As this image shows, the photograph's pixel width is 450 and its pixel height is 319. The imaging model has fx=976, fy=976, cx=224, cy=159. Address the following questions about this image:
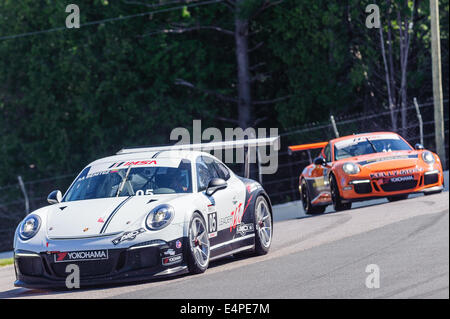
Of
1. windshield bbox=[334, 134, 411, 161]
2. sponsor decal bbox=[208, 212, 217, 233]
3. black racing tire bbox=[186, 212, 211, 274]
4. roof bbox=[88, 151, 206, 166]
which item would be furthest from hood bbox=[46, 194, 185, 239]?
windshield bbox=[334, 134, 411, 161]

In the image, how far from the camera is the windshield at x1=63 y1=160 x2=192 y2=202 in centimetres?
1096

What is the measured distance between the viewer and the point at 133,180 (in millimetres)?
11078

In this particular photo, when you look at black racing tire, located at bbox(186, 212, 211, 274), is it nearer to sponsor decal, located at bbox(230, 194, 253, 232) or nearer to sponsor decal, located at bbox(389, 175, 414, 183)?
sponsor decal, located at bbox(230, 194, 253, 232)

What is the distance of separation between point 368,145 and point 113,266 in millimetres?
9459

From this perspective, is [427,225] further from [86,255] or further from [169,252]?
[86,255]

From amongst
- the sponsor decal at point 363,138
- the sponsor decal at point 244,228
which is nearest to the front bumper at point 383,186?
the sponsor decal at point 363,138

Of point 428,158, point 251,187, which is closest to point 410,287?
point 251,187

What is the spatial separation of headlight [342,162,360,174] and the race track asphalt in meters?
2.90

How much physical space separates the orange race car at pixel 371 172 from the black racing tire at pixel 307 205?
0.49 ft

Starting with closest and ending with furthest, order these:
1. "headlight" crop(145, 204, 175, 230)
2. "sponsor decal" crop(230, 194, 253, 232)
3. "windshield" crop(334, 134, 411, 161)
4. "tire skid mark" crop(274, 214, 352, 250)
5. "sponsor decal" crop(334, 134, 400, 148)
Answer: "headlight" crop(145, 204, 175, 230)
"sponsor decal" crop(230, 194, 253, 232)
"tire skid mark" crop(274, 214, 352, 250)
"windshield" crop(334, 134, 411, 161)
"sponsor decal" crop(334, 134, 400, 148)

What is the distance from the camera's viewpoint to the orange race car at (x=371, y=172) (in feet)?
55.8

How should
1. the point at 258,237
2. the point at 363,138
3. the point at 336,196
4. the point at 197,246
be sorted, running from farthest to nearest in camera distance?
the point at 363,138
the point at 336,196
the point at 258,237
the point at 197,246

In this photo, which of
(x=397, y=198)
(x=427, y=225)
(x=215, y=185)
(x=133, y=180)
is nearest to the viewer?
(x=215, y=185)
